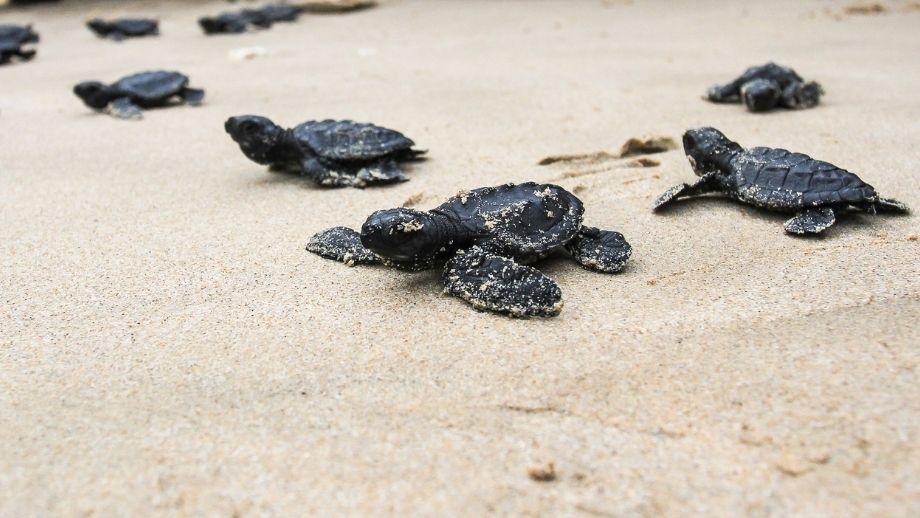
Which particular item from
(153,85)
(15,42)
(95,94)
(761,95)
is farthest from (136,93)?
(761,95)

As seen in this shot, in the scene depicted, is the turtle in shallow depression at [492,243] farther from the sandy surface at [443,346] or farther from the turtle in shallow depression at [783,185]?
the turtle in shallow depression at [783,185]

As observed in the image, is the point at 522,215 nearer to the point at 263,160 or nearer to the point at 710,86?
the point at 263,160

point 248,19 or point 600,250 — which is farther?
point 248,19

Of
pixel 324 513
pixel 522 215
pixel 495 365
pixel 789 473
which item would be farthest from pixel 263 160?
pixel 789 473

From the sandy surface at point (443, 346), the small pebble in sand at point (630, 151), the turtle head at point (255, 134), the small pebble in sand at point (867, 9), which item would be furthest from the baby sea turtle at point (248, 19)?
the small pebble in sand at point (867, 9)

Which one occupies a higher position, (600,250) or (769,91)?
(769,91)

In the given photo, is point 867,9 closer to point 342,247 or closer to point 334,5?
point 334,5
